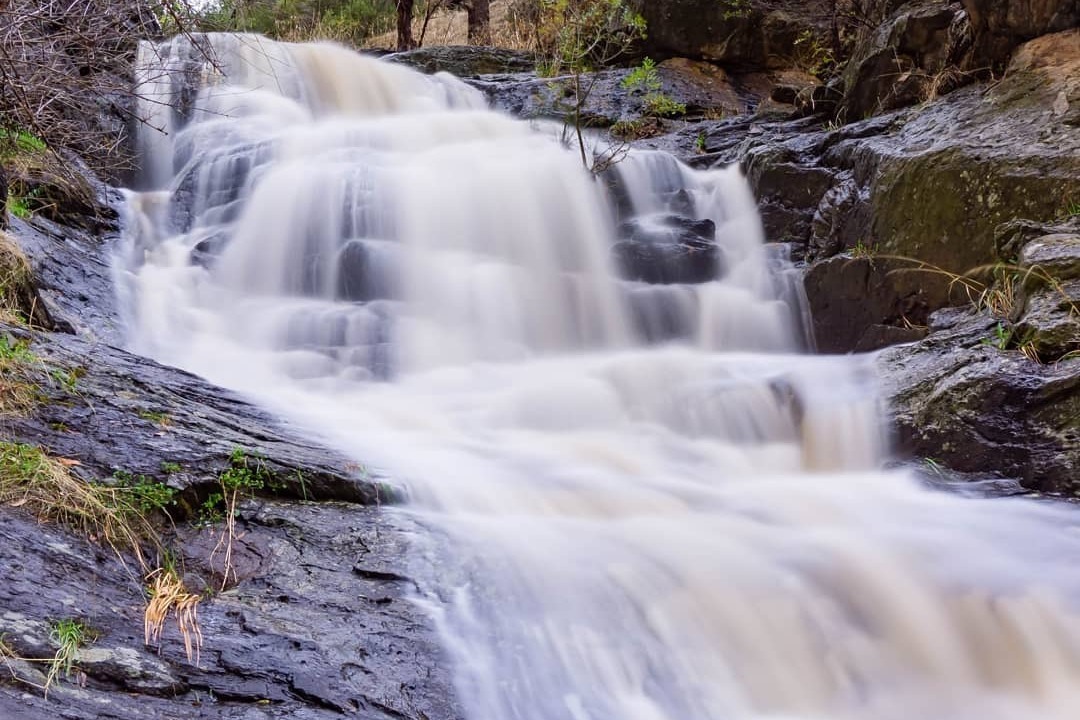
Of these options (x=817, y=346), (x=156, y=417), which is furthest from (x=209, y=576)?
(x=817, y=346)

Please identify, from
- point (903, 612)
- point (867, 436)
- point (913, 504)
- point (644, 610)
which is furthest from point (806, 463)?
point (644, 610)

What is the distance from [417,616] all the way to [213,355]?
11.7 ft

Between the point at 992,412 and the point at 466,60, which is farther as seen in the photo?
the point at 466,60

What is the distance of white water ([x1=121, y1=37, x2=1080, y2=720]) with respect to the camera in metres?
2.58

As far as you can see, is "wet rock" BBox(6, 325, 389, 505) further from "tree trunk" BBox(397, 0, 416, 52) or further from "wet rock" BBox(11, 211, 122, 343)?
"tree trunk" BBox(397, 0, 416, 52)

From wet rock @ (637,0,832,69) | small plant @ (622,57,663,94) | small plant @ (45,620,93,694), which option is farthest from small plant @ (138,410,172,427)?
wet rock @ (637,0,832,69)

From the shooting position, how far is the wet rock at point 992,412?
3533mm

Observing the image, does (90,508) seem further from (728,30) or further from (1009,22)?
(728,30)

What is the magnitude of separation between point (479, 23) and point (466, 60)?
3240mm

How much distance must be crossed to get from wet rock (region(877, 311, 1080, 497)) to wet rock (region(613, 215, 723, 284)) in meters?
2.64

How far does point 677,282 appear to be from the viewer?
6.75 meters

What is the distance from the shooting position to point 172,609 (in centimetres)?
224

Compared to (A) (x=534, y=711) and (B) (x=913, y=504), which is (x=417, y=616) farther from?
(B) (x=913, y=504)

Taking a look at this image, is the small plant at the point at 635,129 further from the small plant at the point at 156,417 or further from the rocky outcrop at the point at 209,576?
the small plant at the point at 156,417
